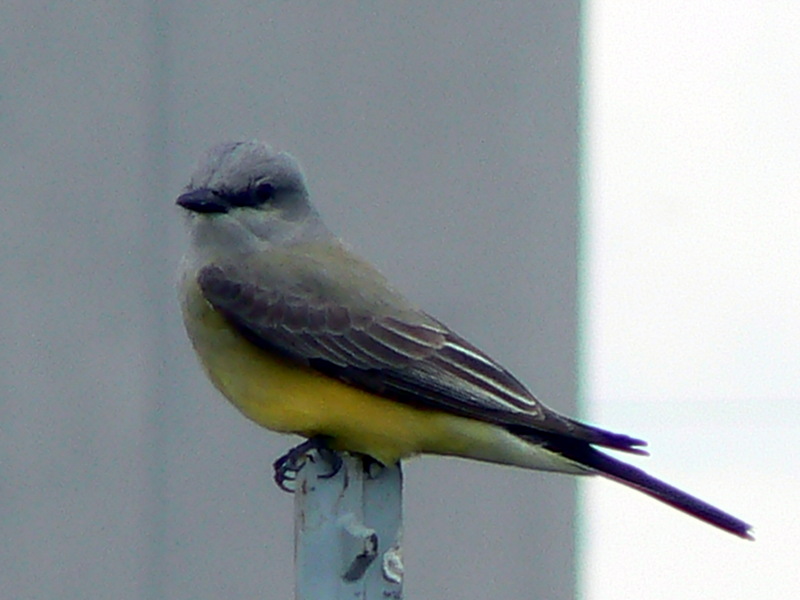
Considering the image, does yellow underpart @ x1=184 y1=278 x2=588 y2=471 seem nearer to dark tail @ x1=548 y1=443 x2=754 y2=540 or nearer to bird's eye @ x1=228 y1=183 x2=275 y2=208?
dark tail @ x1=548 y1=443 x2=754 y2=540

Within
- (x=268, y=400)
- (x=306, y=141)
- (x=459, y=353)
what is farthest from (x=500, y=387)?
(x=306, y=141)

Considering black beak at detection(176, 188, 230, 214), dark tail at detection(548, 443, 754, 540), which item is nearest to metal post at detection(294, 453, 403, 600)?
dark tail at detection(548, 443, 754, 540)

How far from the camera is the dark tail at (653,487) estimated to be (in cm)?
218

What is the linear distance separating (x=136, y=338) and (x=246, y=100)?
1.86ft

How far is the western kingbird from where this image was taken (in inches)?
93.2

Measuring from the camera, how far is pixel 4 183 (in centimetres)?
371

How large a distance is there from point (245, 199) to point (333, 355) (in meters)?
0.29

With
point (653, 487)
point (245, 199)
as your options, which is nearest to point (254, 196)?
point (245, 199)

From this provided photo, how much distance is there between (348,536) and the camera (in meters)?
1.96

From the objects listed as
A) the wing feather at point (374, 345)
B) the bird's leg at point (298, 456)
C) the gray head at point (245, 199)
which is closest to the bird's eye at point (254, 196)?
the gray head at point (245, 199)

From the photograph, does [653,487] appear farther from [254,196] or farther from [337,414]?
[254,196]

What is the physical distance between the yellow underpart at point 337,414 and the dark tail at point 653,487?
45 millimetres

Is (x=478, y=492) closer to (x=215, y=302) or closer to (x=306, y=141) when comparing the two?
(x=306, y=141)

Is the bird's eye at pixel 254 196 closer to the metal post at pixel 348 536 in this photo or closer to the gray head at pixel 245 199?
the gray head at pixel 245 199
